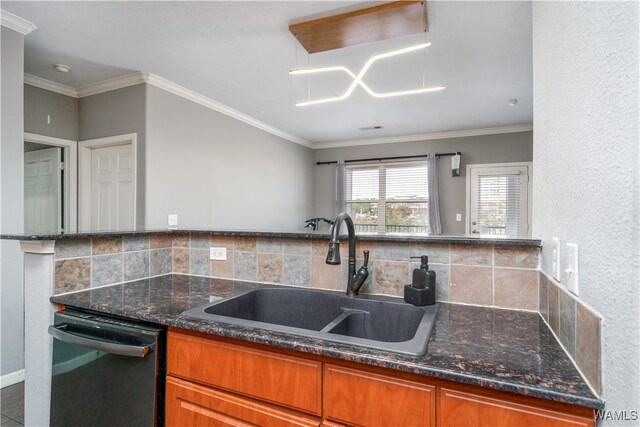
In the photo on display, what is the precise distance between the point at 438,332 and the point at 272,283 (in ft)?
2.96

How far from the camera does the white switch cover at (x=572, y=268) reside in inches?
30.1

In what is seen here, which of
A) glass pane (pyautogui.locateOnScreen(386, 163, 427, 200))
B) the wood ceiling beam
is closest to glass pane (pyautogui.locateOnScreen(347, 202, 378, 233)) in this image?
glass pane (pyautogui.locateOnScreen(386, 163, 427, 200))

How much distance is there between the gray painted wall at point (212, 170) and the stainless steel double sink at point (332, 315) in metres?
2.21

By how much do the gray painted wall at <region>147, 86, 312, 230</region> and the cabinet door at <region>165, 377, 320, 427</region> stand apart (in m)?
2.45

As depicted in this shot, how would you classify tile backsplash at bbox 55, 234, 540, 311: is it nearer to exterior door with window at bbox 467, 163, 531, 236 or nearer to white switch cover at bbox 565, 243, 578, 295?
white switch cover at bbox 565, 243, 578, 295

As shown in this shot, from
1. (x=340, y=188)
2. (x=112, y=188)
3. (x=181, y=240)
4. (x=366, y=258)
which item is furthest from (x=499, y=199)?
(x=112, y=188)

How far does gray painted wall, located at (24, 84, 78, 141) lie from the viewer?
320 centimetres

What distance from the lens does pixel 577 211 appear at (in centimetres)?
76

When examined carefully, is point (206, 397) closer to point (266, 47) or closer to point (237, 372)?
point (237, 372)

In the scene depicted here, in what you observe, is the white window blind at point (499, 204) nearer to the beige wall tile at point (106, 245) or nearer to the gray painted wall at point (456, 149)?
the gray painted wall at point (456, 149)

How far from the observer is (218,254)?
1.84 meters

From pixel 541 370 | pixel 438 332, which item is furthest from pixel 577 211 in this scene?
pixel 438 332

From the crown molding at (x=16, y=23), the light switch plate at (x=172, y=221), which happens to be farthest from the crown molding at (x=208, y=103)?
the light switch plate at (x=172, y=221)

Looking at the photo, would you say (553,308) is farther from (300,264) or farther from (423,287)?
(300,264)
